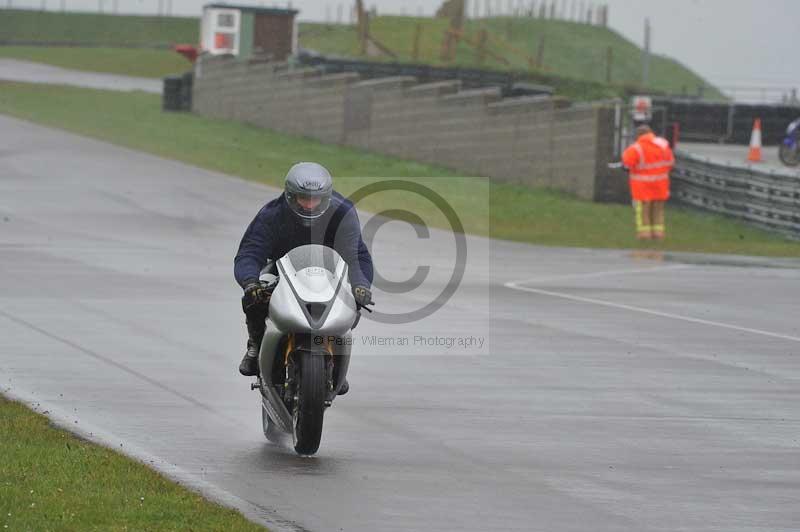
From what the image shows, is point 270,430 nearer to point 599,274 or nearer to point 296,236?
point 296,236

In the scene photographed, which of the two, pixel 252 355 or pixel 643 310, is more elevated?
pixel 252 355

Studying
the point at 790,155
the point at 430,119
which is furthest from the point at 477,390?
the point at 790,155

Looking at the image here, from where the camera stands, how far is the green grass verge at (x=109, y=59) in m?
60.2

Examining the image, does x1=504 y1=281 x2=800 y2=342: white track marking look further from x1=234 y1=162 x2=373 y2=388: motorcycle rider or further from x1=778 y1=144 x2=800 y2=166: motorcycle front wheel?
x1=778 y1=144 x2=800 y2=166: motorcycle front wheel

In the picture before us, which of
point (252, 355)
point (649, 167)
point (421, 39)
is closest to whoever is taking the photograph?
point (252, 355)

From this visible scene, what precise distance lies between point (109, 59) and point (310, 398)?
185ft

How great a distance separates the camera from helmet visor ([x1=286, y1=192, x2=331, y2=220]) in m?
9.66

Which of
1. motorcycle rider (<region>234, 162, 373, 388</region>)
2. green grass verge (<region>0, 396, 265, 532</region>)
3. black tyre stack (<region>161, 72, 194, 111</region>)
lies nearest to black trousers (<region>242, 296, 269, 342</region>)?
motorcycle rider (<region>234, 162, 373, 388</region>)

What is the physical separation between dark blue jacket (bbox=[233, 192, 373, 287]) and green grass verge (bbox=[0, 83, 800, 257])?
54.1 feet

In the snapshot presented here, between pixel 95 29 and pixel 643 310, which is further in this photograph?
pixel 95 29

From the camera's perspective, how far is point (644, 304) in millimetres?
18766

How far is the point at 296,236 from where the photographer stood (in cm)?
1005

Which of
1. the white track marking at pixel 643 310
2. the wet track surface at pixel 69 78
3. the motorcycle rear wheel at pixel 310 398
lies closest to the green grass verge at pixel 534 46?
the wet track surface at pixel 69 78

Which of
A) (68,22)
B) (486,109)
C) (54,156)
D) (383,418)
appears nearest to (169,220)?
(54,156)
